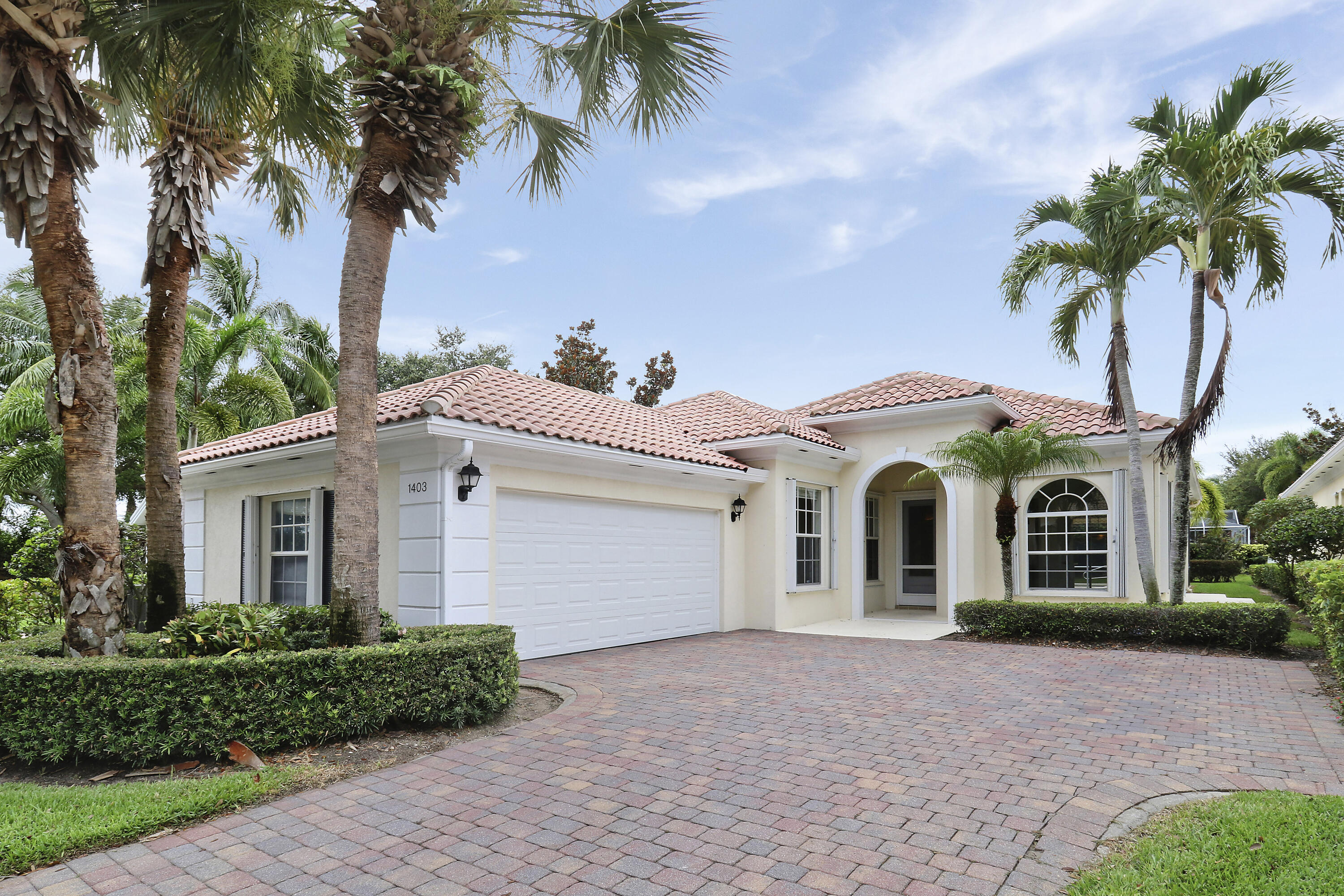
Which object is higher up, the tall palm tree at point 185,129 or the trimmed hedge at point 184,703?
the tall palm tree at point 185,129

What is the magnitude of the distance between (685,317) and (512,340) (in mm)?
9222

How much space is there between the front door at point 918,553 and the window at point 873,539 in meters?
Result: 0.50

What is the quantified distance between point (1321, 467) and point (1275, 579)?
479 centimetres

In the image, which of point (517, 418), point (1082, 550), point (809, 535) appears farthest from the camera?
point (809, 535)

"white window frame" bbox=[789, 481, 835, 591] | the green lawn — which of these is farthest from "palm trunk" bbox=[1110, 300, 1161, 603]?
the green lawn

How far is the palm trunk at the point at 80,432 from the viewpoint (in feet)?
20.5

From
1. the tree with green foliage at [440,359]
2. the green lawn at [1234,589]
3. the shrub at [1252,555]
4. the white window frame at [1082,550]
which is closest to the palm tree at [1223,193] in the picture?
the white window frame at [1082,550]

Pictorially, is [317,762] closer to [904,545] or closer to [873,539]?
[873,539]

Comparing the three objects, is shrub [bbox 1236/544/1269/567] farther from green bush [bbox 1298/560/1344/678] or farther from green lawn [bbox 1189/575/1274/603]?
green bush [bbox 1298/560/1344/678]

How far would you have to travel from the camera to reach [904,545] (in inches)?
668

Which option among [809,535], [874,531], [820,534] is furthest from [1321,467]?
[809,535]

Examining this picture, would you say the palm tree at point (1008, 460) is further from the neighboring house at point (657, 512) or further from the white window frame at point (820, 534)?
the white window frame at point (820, 534)

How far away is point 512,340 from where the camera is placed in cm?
3447

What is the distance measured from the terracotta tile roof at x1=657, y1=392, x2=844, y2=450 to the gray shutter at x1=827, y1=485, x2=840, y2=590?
1.03m
